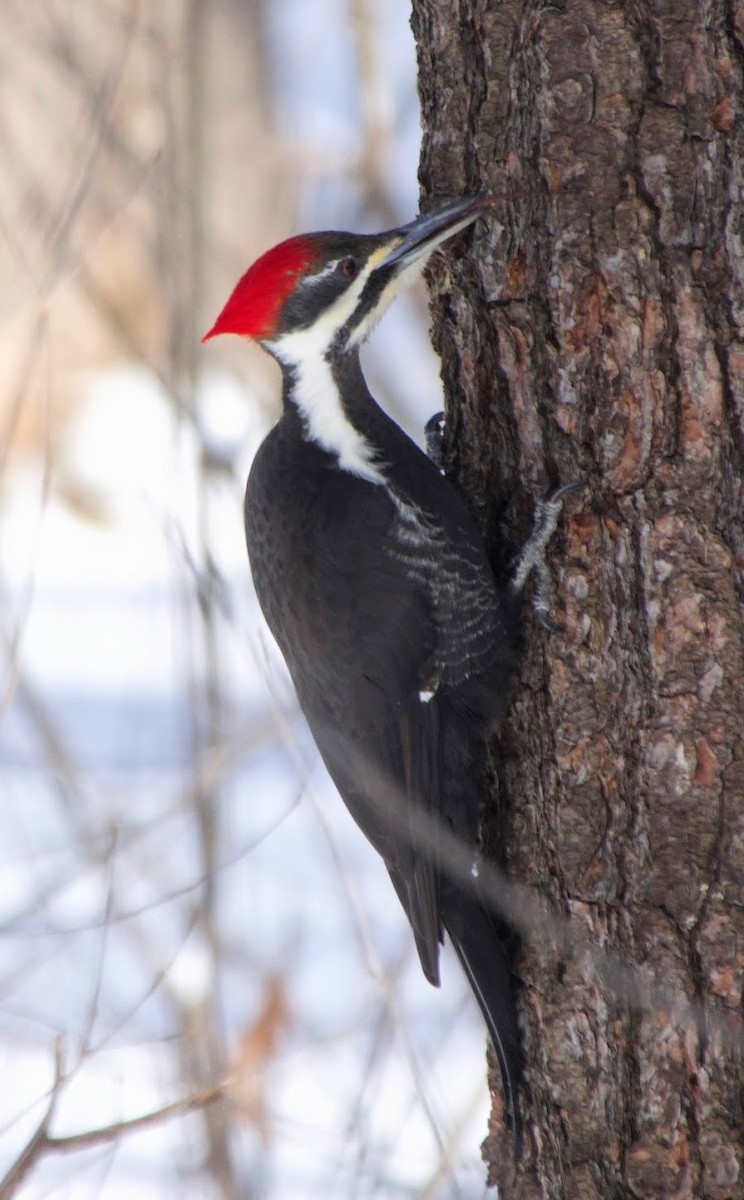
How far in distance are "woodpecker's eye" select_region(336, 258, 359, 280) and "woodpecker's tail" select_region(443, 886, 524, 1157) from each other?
1.13 meters

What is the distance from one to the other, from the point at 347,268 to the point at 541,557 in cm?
74

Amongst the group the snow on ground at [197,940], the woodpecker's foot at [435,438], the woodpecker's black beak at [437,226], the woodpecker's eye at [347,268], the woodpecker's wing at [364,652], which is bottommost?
the snow on ground at [197,940]

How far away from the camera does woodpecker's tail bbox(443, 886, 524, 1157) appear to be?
203 cm

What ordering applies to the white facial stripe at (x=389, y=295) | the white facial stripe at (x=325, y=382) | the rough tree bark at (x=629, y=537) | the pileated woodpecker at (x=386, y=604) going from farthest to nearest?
the white facial stripe at (x=325, y=382), the white facial stripe at (x=389, y=295), the pileated woodpecker at (x=386, y=604), the rough tree bark at (x=629, y=537)

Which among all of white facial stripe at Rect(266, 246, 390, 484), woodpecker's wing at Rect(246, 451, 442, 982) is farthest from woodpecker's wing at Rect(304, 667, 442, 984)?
white facial stripe at Rect(266, 246, 390, 484)

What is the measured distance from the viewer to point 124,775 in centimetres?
409

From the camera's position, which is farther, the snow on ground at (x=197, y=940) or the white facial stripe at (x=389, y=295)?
the snow on ground at (x=197, y=940)

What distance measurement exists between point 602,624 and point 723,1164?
0.75 meters

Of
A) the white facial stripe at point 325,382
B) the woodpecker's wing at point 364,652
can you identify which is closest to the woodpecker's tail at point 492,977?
the woodpecker's wing at point 364,652

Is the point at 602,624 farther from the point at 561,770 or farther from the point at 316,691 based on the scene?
the point at 316,691

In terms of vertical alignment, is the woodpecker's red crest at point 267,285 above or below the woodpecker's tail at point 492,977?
above

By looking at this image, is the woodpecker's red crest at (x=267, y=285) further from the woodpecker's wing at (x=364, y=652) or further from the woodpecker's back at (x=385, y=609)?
the woodpecker's wing at (x=364, y=652)

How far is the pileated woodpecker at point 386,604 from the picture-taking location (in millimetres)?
2195

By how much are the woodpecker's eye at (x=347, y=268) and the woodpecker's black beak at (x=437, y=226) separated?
173mm
